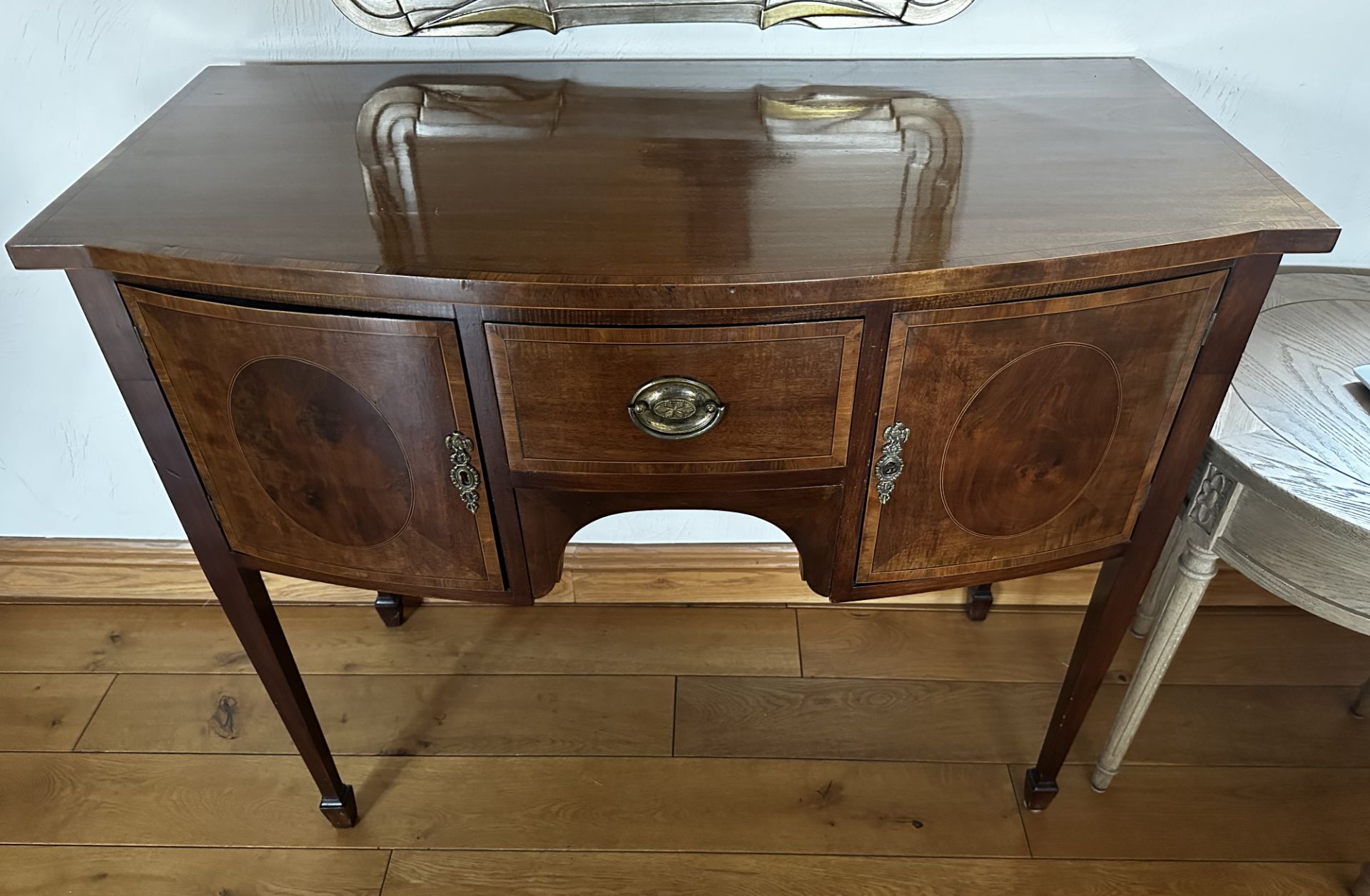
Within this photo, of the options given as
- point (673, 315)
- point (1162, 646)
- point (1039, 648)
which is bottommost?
point (1039, 648)

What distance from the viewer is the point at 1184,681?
1312 millimetres

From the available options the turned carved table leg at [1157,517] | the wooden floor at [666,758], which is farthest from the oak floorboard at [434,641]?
→ the turned carved table leg at [1157,517]

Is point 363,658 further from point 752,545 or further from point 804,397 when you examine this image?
point 804,397

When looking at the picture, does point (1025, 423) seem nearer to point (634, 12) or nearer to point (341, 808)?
point (634, 12)

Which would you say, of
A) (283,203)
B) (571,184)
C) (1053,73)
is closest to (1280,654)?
(1053,73)

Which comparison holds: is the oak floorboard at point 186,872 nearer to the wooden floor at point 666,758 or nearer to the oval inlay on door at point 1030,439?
the wooden floor at point 666,758

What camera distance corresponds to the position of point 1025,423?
0.77 meters

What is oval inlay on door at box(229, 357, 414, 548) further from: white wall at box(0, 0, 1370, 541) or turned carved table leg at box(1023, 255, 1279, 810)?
turned carved table leg at box(1023, 255, 1279, 810)

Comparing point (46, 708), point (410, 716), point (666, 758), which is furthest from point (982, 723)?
point (46, 708)

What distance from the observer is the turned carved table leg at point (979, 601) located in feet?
4.52

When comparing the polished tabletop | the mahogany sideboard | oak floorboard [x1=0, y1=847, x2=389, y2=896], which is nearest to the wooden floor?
oak floorboard [x1=0, y1=847, x2=389, y2=896]

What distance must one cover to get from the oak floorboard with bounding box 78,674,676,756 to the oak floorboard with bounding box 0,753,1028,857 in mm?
22

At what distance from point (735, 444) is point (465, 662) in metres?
0.76

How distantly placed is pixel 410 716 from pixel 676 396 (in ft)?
2.54
